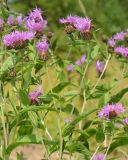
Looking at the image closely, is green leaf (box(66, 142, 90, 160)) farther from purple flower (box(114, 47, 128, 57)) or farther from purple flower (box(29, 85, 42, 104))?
purple flower (box(114, 47, 128, 57))

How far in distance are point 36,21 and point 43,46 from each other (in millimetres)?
227

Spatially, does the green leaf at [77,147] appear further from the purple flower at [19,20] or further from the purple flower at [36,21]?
the purple flower at [19,20]

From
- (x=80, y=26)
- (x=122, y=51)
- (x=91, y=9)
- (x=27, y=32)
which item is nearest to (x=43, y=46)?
(x=27, y=32)

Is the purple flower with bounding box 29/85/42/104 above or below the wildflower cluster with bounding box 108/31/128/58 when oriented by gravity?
below

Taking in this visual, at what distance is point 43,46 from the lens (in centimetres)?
236

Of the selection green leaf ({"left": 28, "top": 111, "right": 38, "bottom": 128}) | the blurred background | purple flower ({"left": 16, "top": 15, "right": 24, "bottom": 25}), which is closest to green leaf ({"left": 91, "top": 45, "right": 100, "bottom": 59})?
purple flower ({"left": 16, "top": 15, "right": 24, "bottom": 25})

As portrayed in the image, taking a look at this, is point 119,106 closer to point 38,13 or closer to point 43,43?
point 43,43

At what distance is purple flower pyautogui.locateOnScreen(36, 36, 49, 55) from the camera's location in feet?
7.67

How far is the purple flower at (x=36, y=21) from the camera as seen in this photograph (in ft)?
8.08

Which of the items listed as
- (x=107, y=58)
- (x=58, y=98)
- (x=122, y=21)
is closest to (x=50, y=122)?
(x=107, y=58)

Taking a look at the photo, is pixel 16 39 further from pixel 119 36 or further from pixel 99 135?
pixel 119 36

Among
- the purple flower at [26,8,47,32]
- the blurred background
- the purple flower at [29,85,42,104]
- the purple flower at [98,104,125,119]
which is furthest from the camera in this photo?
the blurred background

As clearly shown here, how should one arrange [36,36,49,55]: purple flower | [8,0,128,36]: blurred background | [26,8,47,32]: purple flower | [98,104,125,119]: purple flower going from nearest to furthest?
[98,104,125,119]: purple flower, [36,36,49,55]: purple flower, [26,8,47,32]: purple flower, [8,0,128,36]: blurred background

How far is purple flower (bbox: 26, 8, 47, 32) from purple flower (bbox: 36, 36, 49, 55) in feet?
0.25
